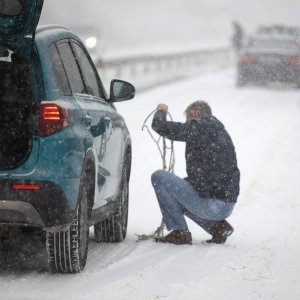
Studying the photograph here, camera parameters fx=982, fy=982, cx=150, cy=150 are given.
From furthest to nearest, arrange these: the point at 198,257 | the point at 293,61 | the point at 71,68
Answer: the point at 293,61 < the point at 198,257 < the point at 71,68

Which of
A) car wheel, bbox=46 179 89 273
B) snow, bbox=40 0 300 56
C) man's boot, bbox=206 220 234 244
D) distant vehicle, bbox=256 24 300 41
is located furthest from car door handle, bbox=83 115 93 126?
snow, bbox=40 0 300 56

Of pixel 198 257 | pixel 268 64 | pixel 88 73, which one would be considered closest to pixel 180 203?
pixel 198 257

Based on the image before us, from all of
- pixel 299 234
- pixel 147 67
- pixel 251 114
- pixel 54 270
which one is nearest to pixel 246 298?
pixel 54 270

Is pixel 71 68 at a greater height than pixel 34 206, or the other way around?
pixel 71 68

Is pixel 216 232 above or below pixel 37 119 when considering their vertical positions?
below

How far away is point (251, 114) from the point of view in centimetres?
2162

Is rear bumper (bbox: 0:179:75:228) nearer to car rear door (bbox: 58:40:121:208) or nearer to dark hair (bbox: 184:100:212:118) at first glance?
car rear door (bbox: 58:40:121:208)

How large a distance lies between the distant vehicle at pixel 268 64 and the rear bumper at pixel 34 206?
22412 mm

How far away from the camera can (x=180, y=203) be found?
8406 millimetres

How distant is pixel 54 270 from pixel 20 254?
96 centimetres

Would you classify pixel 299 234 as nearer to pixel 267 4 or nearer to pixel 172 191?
pixel 172 191

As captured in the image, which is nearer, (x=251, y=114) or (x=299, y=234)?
(x=299, y=234)

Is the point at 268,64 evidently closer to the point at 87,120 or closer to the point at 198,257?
the point at 198,257

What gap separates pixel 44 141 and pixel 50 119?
0.46 ft
